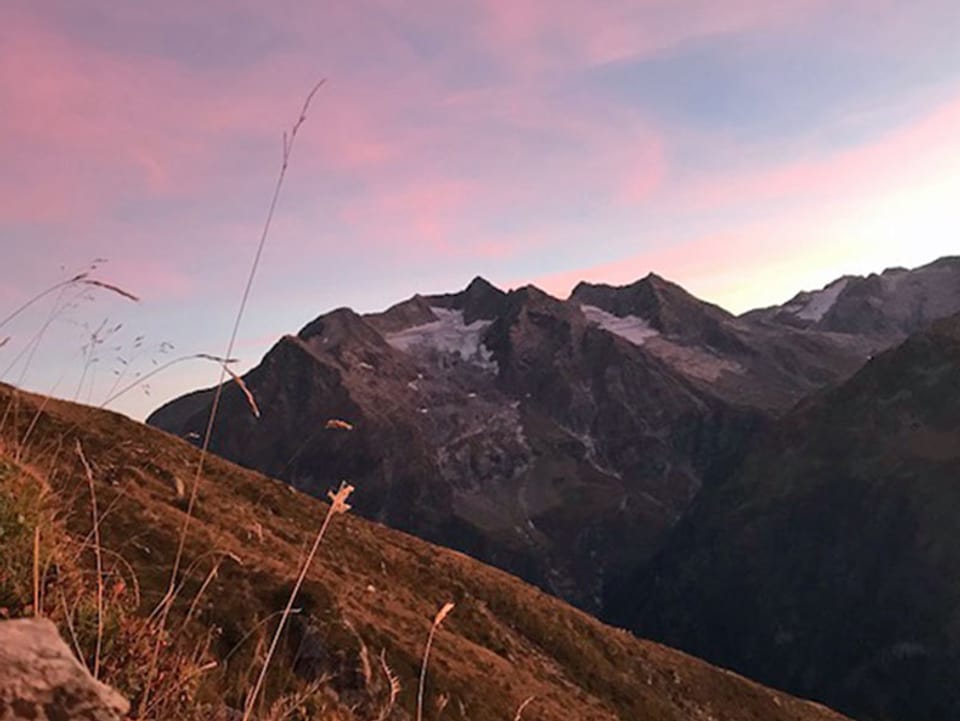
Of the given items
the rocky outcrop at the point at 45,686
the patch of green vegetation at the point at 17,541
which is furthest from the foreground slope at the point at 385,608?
the rocky outcrop at the point at 45,686

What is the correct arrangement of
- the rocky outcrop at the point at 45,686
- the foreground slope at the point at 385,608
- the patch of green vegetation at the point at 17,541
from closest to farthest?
1. the rocky outcrop at the point at 45,686
2. the patch of green vegetation at the point at 17,541
3. the foreground slope at the point at 385,608

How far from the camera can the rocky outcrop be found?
122 inches

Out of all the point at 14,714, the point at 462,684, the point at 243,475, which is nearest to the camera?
the point at 14,714

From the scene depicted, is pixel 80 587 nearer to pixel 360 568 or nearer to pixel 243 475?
pixel 360 568

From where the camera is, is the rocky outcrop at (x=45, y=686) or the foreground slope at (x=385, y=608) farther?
the foreground slope at (x=385, y=608)

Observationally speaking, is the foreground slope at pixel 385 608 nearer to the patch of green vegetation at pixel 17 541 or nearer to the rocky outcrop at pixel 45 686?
the patch of green vegetation at pixel 17 541

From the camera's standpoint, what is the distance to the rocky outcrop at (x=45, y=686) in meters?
3.11

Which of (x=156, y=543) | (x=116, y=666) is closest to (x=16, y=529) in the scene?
(x=116, y=666)

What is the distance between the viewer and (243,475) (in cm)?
6003

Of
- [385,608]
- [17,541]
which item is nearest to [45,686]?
[17,541]

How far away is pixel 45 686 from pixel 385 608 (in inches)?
1642

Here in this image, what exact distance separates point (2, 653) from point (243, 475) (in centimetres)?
5950

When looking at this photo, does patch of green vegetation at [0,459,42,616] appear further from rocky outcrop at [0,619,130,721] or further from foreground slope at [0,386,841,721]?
foreground slope at [0,386,841,721]

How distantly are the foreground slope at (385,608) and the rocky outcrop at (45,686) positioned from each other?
54.6 ft
